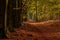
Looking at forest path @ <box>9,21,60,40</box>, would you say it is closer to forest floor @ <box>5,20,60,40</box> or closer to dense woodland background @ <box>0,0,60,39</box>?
forest floor @ <box>5,20,60,40</box>

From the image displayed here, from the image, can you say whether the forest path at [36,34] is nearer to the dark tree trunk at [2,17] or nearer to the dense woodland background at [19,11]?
the dark tree trunk at [2,17]

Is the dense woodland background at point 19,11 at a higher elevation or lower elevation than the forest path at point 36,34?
higher

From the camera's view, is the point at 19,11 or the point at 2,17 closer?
the point at 2,17

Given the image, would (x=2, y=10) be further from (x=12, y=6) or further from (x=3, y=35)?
(x=12, y=6)

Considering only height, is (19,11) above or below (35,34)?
above

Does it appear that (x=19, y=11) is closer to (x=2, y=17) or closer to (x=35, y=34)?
(x=35, y=34)

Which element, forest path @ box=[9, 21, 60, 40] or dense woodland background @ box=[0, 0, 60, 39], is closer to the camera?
forest path @ box=[9, 21, 60, 40]

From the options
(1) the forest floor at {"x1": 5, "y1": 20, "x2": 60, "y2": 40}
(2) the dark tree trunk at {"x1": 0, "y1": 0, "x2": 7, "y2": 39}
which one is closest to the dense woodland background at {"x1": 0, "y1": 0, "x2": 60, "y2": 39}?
(2) the dark tree trunk at {"x1": 0, "y1": 0, "x2": 7, "y2": 39}

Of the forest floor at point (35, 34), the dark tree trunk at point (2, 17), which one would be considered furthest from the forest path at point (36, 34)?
the dark tree trunk at point (2, 17)

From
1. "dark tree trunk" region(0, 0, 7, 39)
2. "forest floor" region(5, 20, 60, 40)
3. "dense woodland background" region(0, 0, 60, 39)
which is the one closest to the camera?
"dark tree trunk" region(0, 0, 7, 39)

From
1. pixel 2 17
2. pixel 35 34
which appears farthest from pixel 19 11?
pixel 2 17

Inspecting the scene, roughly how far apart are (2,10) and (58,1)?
47.6ft

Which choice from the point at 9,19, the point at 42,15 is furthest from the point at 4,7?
the point at 42,15

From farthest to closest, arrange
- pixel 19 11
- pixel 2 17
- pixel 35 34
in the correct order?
pixel 19 11, pixel 35 34, pixel 2 17
